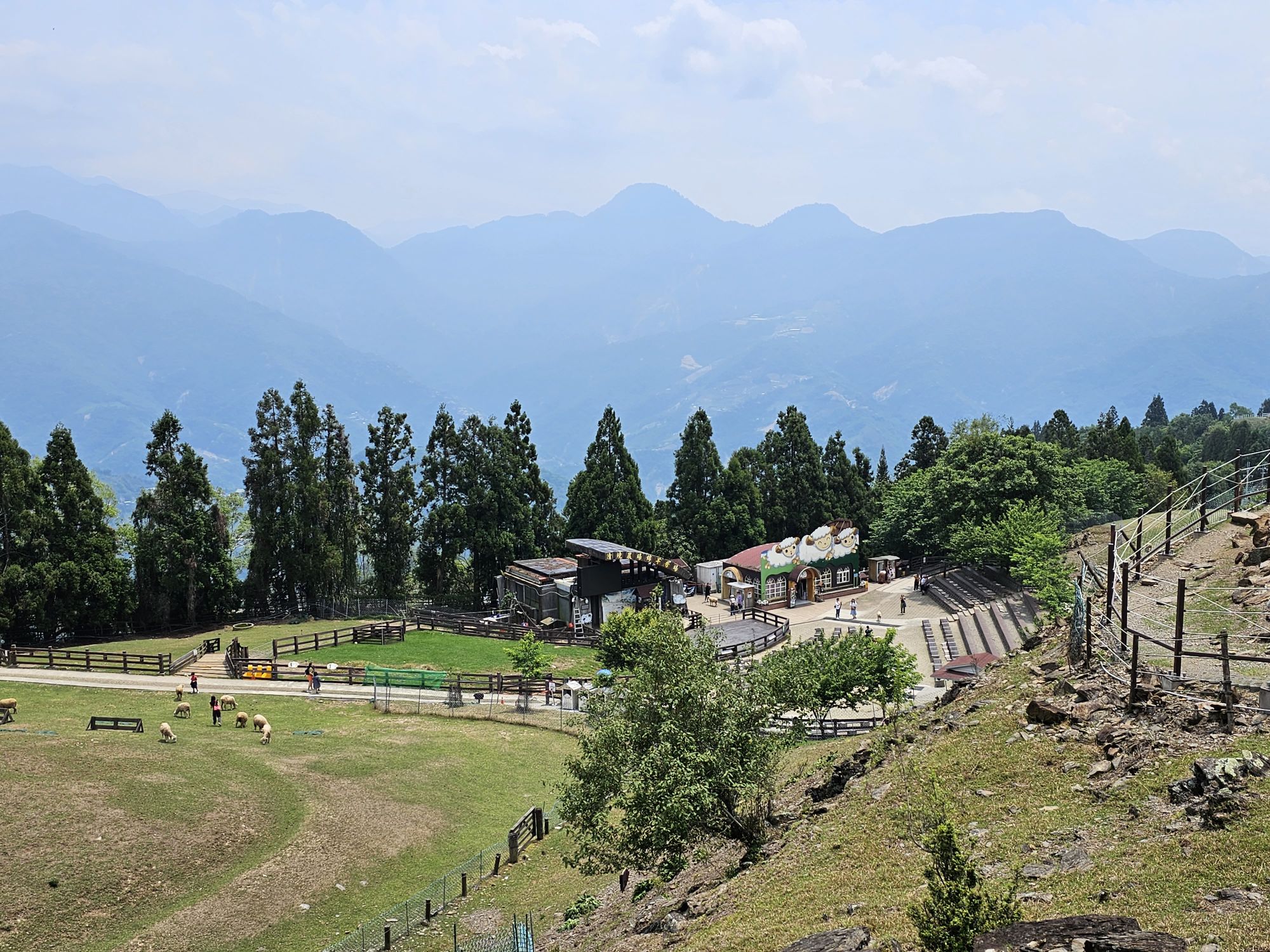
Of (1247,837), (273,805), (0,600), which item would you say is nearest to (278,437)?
(0,600)

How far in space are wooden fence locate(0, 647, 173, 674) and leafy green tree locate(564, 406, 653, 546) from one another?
3334 centimetres

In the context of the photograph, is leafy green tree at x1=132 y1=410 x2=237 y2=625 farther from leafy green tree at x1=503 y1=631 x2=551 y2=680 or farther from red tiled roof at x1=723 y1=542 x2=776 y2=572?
red tiled roof at x1=723 y1=542 x2=776 y2=572

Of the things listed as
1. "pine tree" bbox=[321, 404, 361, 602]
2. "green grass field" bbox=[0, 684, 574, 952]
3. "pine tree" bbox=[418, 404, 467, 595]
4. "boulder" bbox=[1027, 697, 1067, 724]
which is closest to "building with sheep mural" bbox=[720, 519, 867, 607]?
"pine tree" bbox=[418, 404, 467, 595]

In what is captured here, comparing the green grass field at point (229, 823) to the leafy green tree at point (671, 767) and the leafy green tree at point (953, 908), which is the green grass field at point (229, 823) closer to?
the leafy green tree at point (671, 767)

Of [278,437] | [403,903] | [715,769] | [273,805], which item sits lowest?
[403,903]

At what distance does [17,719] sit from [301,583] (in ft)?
99.3

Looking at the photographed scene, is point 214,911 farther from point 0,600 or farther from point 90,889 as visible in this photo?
point 0,600

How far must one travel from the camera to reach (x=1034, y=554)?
48625mm

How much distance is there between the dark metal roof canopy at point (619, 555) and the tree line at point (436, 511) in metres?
7.71

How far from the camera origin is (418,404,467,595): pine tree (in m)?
68.6

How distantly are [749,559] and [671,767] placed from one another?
51.8 metres

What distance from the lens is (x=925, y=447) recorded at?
90.1 m

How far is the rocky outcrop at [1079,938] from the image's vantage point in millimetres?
9102

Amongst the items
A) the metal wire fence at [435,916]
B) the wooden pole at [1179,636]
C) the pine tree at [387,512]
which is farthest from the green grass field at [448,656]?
the wooden pole at [1179,636]
